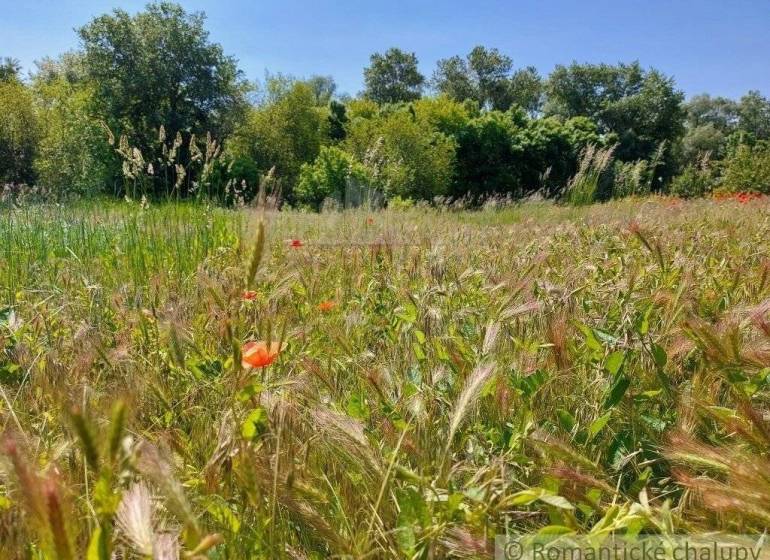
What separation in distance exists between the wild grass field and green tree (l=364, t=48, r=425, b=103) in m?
49.5

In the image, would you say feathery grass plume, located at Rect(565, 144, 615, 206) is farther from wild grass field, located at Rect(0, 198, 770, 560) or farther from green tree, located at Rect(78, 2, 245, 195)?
green tree, located at Rect(78, 2, 245, 195)

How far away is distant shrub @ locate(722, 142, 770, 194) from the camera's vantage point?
15148mm

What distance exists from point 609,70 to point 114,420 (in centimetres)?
4812

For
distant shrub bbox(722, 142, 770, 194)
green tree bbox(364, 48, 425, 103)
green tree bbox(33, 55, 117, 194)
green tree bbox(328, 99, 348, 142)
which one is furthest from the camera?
green tree bbox(364, 48, 425, 103)

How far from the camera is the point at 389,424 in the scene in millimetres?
804

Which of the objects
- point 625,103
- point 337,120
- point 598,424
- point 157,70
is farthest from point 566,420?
point 625,103

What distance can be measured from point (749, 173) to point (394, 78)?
37565 mm

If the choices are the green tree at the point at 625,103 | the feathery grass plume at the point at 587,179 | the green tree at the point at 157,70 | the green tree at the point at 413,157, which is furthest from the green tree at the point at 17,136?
Result: the green tree at the point at 625,103

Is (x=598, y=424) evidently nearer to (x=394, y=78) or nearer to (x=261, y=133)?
(x=261, y=133)

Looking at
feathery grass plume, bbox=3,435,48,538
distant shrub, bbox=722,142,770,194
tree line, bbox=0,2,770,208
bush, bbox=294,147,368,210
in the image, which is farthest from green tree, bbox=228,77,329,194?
feathery grass plume, bbox=3,435,48,538

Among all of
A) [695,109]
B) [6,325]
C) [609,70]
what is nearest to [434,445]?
[6,325]

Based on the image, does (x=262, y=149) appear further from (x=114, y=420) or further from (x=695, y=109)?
(x=695, y=109)

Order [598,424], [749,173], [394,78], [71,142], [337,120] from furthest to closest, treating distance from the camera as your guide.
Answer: [394,78] → [337,120] → [71,142] → [749,173] → [598,424]

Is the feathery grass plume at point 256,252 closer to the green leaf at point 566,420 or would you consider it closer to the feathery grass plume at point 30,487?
the feathery grass plume at point 30,487
